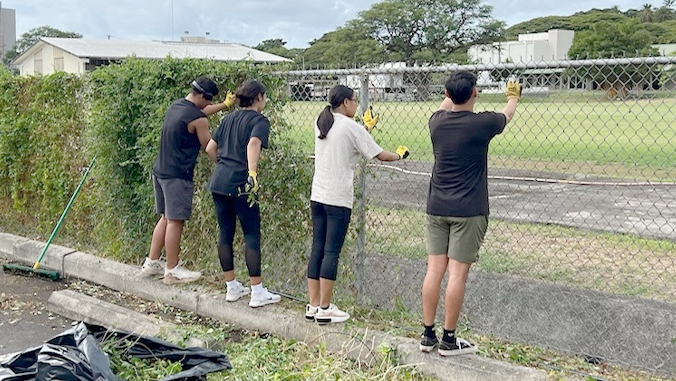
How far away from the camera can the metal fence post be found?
5.52 meters

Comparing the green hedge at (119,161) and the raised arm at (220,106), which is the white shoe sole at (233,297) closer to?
the green hedge at (119,161)

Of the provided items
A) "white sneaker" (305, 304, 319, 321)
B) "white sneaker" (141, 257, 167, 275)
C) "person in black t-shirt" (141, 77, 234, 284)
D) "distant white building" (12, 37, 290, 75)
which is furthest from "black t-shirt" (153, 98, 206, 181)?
"distant white building" (12, 37, 290, 75)

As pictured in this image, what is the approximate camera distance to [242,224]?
571 centimetres

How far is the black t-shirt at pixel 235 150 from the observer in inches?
216

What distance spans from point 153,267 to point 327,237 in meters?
2.35

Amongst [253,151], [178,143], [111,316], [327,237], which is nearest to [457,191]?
[327,237]

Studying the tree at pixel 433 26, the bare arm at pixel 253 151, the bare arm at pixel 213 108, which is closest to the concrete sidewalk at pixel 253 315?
the bare arm at pixel 253 151

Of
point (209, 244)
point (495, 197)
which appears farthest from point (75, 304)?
point (495, 197)

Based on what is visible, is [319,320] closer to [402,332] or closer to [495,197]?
[402,332]

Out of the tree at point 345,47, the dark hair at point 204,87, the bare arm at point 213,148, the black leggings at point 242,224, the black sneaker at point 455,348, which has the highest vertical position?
the tree at point 345,47

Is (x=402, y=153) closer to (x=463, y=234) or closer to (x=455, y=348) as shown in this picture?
(x=463, y=234)

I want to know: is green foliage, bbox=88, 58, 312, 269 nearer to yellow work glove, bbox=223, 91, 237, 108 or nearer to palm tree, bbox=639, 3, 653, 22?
yellow work glove, bbox=223, 91, 237, 108

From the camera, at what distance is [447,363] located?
4.47 m

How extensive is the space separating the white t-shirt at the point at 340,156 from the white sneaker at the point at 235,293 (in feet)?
4.36
